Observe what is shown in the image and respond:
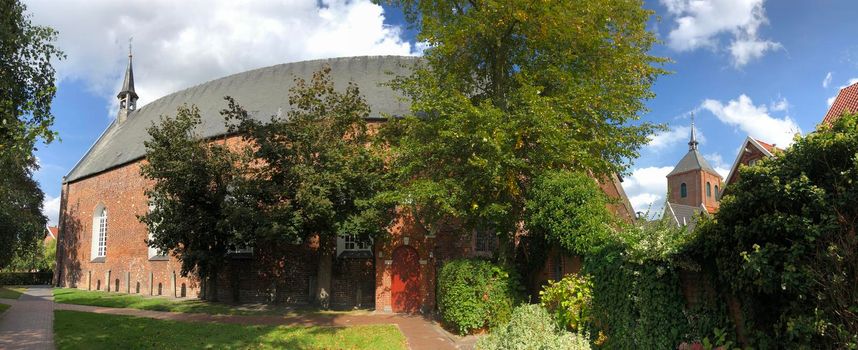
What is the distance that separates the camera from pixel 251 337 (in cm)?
1309

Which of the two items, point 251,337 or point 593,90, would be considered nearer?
point 251,337

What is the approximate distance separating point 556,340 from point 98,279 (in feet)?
113

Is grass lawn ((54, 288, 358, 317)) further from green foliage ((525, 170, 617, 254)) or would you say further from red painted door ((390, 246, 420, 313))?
green foliage ((525, 170, 617, 254))

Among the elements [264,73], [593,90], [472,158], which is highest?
[264,73]

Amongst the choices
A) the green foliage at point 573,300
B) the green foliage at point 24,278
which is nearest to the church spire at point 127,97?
the green foliage at point 24,278

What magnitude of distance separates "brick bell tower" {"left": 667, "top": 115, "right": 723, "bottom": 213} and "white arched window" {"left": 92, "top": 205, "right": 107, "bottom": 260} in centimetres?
5561

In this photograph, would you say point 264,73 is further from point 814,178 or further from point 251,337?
point 814,178

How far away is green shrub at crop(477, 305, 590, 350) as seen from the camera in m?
7.16

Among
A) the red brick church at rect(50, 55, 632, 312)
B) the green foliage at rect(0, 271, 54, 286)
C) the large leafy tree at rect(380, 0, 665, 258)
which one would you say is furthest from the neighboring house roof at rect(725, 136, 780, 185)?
the green foliage at rect(0, 271, 54, 286)

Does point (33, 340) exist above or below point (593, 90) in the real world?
below

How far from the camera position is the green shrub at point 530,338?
7161mm

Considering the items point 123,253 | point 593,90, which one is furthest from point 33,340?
point 123,253

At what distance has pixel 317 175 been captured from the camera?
1742 cm

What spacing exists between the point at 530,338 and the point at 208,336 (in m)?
9.12
